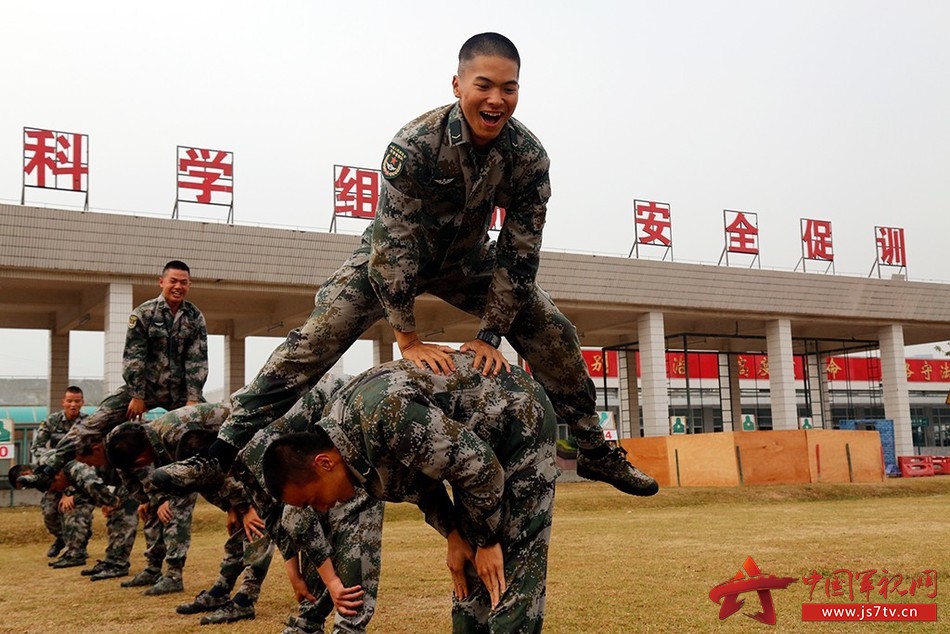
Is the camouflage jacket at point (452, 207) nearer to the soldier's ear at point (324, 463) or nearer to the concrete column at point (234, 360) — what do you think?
the soldier's ear at point (324, 463)

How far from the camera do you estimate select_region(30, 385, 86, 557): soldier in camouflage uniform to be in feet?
31.4

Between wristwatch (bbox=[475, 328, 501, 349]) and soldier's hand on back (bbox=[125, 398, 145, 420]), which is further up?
wristwatch (bbox=[475, 328, 501, 349])

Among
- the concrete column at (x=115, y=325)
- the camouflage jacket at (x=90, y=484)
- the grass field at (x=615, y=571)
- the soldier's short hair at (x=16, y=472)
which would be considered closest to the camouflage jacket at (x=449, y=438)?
the grass field at (x=615, y=571)

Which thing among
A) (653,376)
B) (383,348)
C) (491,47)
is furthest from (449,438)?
(383,348)

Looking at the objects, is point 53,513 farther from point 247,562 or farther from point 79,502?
point 247,562

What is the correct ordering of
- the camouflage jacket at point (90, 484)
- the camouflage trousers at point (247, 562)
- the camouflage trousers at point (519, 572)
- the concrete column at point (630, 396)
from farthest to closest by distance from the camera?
the concrete column at point (630, 396)
the camouflage jacket at point (90, 484)
the camouflage trousers at point (247, 562)
the camouflage trousers at point (519, 572)

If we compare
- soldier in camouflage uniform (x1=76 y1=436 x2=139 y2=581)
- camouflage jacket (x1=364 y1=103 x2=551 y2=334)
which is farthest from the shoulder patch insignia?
soldier in camouflage uniform (x1=76 y1=436 x2=139 y2=581)

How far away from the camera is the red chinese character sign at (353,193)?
2038 centimetres

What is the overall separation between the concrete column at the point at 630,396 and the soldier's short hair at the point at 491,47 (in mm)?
27458

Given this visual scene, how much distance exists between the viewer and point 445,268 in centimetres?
408

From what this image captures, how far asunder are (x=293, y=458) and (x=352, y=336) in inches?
38.4

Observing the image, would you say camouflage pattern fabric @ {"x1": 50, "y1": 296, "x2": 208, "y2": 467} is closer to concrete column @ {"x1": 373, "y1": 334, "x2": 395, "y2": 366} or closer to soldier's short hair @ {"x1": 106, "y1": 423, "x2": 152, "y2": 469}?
soldier's short hair @ {"x1": 106, "y1": 423, "x2": 152, "y2": 469}

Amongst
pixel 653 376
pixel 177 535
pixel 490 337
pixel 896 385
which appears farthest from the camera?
pixel 896 385

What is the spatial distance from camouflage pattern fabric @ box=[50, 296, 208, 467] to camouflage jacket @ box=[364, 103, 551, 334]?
388 cm
